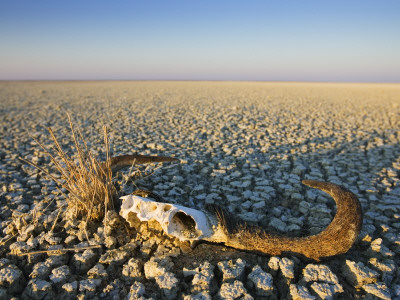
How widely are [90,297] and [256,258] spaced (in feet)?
3.24

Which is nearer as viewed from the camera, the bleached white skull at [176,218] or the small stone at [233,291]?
the small stone at [233,291]

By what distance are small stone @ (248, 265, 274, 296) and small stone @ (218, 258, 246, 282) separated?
2.4 inches

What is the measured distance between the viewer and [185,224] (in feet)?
5.98

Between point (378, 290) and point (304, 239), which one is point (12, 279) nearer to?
point (304, 239)

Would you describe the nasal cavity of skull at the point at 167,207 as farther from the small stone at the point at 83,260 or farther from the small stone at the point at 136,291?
the small stone at the point at 83,260

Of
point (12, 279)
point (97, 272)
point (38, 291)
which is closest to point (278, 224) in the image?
point (97, 272)

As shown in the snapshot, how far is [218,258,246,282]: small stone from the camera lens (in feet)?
5.28

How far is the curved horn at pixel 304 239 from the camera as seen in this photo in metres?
1.74

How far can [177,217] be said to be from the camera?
1.83m

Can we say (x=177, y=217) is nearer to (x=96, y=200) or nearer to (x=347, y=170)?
(x=96, y=200)

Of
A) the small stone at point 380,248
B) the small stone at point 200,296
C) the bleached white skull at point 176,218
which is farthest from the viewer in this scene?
the small stone at point 380,248

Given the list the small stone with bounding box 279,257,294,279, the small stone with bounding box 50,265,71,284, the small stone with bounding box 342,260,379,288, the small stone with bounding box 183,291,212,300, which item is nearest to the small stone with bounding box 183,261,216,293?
the small stone with bounding box 183,291,212,300

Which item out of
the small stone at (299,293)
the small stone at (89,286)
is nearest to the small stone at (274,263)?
the small stone at (299,293)

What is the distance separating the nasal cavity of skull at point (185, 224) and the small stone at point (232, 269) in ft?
0.81
